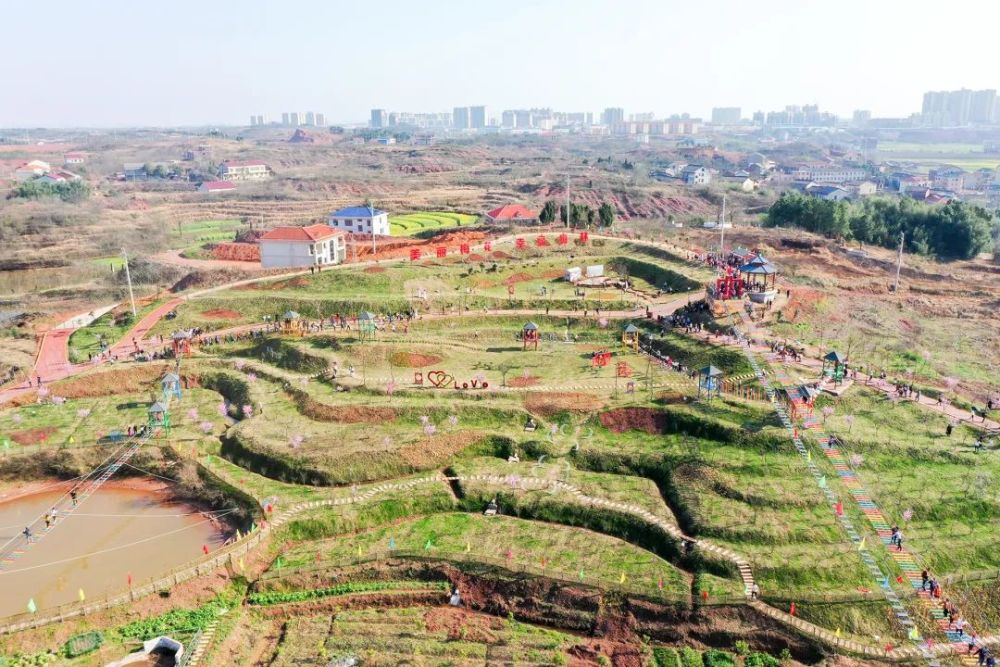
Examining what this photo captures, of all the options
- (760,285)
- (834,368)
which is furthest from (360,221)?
(834,368)

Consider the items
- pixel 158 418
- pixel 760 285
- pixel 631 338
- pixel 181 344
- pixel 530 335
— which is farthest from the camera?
pixel 760 285

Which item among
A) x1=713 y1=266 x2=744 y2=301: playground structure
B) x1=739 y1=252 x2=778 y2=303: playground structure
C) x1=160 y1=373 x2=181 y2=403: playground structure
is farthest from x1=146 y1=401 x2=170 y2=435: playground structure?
x1=739 y1=252 x2=778 y2=303: playground structure

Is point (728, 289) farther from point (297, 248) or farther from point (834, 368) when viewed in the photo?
point (297, 248)


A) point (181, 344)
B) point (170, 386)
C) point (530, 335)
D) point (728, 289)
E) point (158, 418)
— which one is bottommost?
point (158, 418)

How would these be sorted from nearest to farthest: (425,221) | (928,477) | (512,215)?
1. (928,477)
2. (512,215)
3. (425,221)

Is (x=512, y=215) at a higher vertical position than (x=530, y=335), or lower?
higher

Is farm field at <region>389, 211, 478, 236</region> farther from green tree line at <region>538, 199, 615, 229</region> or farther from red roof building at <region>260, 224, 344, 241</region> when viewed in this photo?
red roof building at <region>260, 224, 344, 241</region>

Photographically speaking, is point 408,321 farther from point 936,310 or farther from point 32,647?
point 936,310

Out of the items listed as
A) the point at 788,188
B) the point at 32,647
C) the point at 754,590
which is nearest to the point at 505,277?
the point at 754,590

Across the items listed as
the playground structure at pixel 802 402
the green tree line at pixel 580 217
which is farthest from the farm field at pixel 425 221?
the playground structure at pixel 802 402
